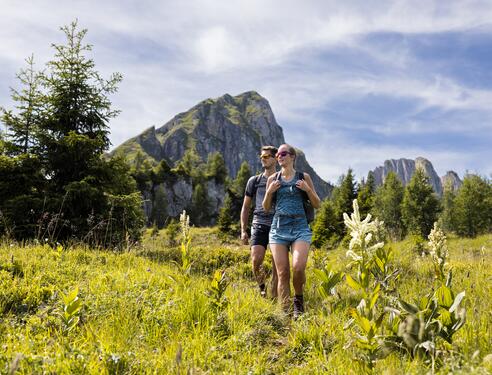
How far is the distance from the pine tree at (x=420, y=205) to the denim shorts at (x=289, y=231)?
53557mm

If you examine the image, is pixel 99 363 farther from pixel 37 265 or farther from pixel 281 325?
pixel 37 265

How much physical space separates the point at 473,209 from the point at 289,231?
205 ft

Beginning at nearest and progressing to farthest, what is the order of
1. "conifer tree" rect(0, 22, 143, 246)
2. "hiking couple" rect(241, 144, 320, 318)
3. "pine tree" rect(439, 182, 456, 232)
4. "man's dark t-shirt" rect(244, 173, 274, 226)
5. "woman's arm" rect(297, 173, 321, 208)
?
1. "hiking couple" rect(241, 144, 320, 318)
2. "woman's arm" rect(297, 173, 321, 208)
3. "man's dark t-shirt" rect(244, 173, 274, 226)
4. "conifer tree" rect(0, 22, 143, 246)
5. "pine tree" rect(439, 182, 456, 232)

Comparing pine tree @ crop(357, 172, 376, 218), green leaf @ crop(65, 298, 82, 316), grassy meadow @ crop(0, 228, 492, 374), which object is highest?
pine tree @ crop(357, 172, 376, 218)

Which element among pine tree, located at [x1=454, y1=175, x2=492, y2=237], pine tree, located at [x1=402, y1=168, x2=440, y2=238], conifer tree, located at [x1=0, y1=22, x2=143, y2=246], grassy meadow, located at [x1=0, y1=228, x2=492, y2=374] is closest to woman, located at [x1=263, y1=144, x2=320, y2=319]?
grassy meadow, located at [x1=0, y1=228, x2=492, y2=374]

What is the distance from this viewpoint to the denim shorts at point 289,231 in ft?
16.1

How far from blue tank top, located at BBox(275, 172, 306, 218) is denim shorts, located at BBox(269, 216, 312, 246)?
0.08 meters

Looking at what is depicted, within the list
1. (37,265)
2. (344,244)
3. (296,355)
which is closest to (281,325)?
(296,355)

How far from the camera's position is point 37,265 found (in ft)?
20.0

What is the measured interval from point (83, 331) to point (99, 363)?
0.86m

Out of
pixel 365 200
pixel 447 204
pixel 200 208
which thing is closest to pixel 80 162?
pixel 365 200

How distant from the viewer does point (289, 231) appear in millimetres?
5008

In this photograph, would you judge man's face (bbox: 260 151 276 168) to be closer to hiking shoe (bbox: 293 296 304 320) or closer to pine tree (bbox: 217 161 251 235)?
hiking shoe (bbox: 293 296 304 320)

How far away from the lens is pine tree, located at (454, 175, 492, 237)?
54.8 metres
